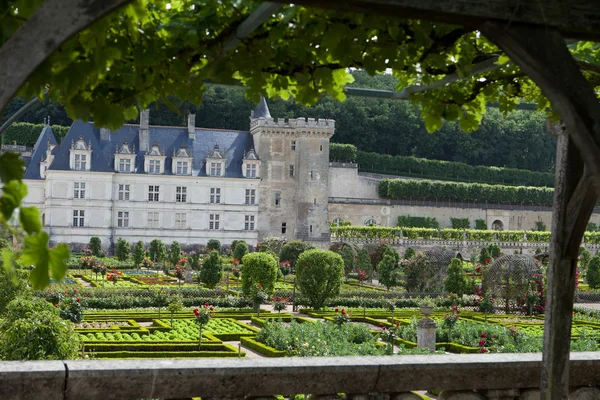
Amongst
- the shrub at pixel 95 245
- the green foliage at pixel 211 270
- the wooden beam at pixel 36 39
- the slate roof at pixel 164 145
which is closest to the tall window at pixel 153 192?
the slate roof at pixel 164 145

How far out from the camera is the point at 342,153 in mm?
51562

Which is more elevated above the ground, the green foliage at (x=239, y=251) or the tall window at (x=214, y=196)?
the tall window at (x=214, y=196)

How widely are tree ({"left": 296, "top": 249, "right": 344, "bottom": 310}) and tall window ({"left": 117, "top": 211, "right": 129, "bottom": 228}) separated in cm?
2090

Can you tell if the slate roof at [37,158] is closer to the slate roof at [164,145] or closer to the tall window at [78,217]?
the slate roof at [164,145]

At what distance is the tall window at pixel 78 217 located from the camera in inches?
1465

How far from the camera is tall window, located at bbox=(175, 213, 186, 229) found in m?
38.9

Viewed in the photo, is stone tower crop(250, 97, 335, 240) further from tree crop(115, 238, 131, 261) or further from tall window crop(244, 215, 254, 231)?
tree crop(115, 238, 131, 261)

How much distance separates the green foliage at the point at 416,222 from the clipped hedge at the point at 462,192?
1.59 meters

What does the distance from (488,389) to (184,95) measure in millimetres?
1871

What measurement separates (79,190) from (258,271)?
2117 centimetres

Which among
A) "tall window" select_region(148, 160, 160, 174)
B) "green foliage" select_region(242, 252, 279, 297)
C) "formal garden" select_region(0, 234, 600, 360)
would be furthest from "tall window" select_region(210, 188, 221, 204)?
"green foliage" select_region(242, 252, 279, 297)

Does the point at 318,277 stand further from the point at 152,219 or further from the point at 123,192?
the point at 123,192

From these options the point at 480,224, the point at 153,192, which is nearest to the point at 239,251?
the point at 153,192

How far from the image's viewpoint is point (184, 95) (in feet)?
9.32
